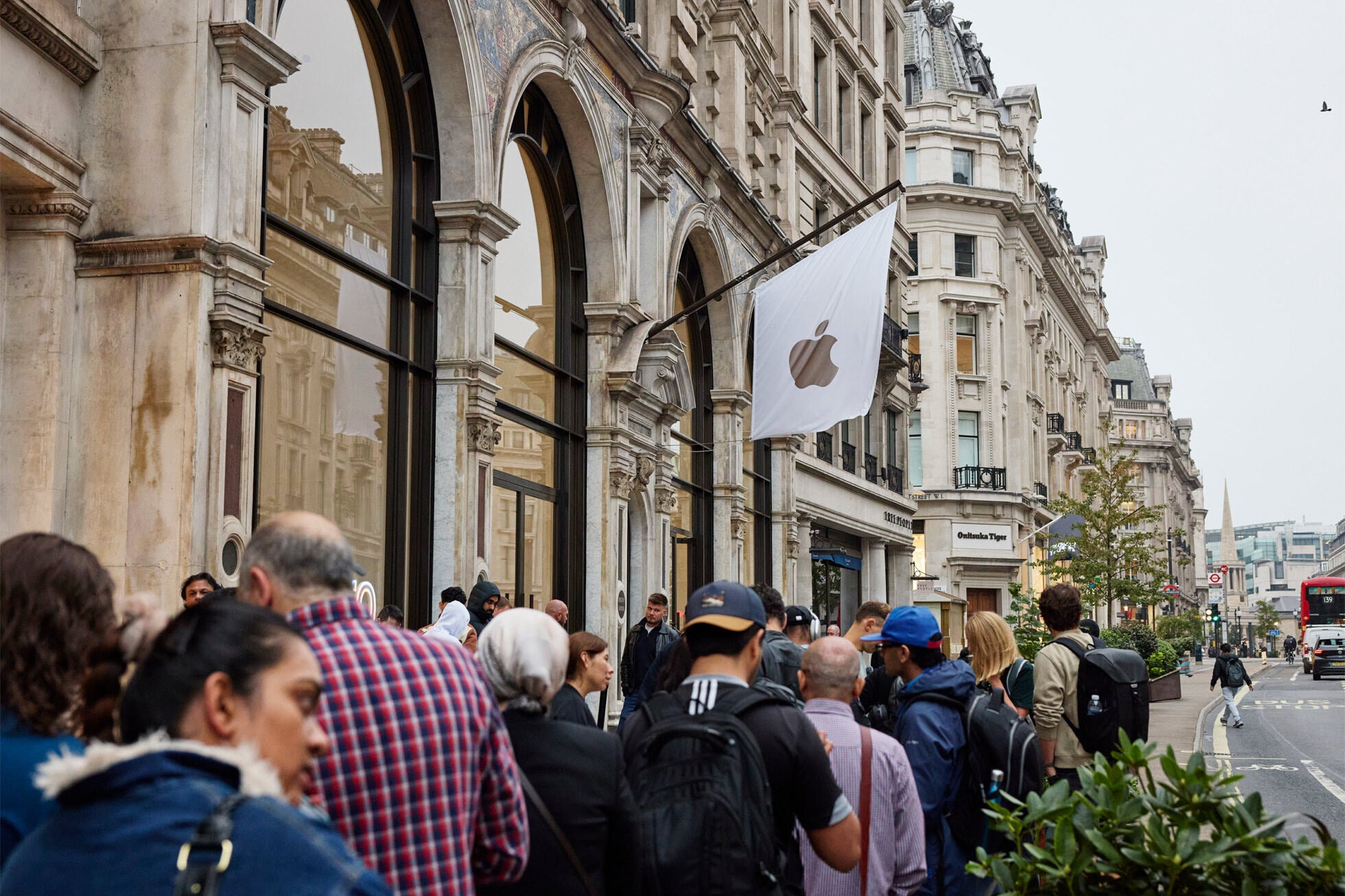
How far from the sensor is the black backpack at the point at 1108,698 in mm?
7898

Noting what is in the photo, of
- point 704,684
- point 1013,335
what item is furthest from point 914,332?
point 704,684

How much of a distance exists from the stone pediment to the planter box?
18.1m

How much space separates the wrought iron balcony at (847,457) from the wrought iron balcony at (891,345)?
259cm

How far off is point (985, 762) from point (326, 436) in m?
8.07

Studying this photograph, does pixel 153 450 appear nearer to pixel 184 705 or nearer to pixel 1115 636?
pixel 184 705

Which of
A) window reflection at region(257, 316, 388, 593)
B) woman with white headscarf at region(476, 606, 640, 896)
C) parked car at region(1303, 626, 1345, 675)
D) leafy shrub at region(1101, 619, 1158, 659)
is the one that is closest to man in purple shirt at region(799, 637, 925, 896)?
woman with white headscarf at region(476, 606, 640, 896)

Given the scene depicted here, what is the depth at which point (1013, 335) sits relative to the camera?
2267 inches

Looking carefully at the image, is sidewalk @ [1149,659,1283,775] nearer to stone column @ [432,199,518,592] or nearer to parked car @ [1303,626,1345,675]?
stone column @ [432,199,518,592]

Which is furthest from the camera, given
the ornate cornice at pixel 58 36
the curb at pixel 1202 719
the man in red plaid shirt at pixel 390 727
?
the curb at pixel 1202 719

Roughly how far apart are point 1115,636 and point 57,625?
31105 millimetres

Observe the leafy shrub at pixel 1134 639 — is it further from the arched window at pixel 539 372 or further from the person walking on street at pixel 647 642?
the person walking on street at pixel 647 642

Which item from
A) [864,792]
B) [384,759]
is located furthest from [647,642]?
[384,759]

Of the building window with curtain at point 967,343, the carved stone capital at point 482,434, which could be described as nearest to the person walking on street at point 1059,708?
the carved stone capital at point 482,434

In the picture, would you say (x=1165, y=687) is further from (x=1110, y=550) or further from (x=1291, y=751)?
(x=1291, y=751)
